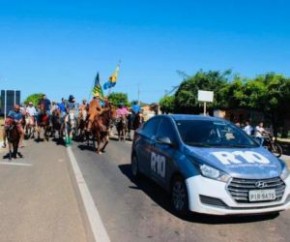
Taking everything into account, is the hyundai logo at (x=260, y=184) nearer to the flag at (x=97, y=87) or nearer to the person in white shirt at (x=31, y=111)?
the person in white shirt at (x=31, y=111)

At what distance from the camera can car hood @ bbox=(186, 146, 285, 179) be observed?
7941mm

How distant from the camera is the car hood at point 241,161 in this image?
7941 mm

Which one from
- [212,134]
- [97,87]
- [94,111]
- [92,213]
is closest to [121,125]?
[94,111]

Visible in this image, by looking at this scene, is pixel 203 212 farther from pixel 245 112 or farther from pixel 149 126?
pixel 245 112

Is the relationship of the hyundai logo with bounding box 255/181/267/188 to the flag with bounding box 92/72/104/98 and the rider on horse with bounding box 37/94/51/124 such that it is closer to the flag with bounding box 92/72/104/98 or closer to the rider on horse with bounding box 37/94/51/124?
the rider on horse with bounding box 37/94/51/124

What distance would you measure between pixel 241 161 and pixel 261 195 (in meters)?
0.67

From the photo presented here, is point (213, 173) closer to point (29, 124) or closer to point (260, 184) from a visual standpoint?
point (260, 184)

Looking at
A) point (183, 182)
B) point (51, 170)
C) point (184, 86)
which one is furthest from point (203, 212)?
point (184, 86)

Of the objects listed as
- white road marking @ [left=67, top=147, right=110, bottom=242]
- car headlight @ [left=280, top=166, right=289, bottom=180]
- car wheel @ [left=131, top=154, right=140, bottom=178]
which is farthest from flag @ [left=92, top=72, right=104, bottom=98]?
car headlight @ [left=280, top=166, right=289, bottom=180]

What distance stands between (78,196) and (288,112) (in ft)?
81.1

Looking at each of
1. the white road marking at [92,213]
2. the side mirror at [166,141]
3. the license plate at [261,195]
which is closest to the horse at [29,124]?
the white road marking at [92,213]

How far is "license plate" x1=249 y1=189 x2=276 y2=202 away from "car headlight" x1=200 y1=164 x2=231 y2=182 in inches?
17.0

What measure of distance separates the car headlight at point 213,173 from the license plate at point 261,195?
43 cm

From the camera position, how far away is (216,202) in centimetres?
791
